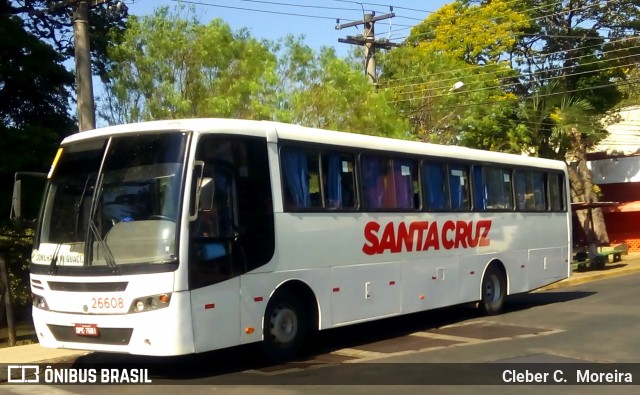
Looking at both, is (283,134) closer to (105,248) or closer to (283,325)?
(283,325)

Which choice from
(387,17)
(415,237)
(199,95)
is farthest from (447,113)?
(415,237)

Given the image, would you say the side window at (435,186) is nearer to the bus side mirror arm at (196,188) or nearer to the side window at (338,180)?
the side window at (338,180)

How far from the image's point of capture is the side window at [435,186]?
1465cm

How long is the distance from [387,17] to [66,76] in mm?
16537

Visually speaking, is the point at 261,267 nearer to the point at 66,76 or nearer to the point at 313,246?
the point at 313,246

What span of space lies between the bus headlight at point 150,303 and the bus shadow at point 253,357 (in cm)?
118

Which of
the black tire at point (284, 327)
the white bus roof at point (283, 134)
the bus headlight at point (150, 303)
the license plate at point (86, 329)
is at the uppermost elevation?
the white bus roof at point (283, 134)

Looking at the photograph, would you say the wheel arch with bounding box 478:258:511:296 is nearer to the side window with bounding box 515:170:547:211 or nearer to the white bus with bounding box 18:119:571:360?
the side window with bounding box 515:170:547:211

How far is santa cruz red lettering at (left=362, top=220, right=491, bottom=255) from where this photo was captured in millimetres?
13195

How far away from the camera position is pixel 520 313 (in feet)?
56.6

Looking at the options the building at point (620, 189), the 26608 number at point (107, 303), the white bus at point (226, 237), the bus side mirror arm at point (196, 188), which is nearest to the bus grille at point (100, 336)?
the white bus at point (226, 237)

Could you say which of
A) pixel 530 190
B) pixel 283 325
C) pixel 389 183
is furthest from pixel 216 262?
pixel 530 190

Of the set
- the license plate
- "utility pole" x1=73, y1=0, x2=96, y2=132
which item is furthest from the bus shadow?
"utility pole" x1=73, y1=0, x2=96, y2=132

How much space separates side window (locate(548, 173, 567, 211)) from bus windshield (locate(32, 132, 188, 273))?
442 inches
